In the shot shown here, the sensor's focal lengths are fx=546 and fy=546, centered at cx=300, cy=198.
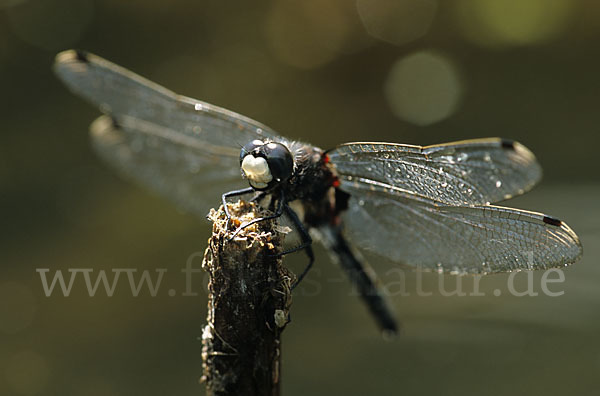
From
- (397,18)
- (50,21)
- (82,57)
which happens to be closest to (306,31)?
(397,18)

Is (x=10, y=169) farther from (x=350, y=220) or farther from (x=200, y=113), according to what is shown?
(x=350, y=220)

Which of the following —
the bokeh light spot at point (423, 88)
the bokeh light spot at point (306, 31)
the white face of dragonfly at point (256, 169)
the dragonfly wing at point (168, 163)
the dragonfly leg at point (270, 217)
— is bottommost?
the dragonfly leg at point (270, 217)

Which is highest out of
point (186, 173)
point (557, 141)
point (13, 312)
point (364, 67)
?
point (364, 67)

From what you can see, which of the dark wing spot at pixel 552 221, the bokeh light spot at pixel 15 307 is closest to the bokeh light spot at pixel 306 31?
A: the bokeh light spot at pixel 15 307

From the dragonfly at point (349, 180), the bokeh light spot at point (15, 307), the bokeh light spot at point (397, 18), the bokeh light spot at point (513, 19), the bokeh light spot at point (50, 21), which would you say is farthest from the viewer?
the bokeh light spot at point (397, 18)

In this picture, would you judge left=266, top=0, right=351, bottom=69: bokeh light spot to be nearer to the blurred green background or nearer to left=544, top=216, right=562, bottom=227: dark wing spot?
the blurred green background

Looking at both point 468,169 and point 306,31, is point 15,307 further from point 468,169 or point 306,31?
point 306,31

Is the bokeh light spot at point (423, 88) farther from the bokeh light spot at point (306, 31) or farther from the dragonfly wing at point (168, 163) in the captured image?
the dragonfly wing at point (168, 163)

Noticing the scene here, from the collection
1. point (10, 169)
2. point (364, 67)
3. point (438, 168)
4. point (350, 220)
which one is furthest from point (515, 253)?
point (10, 169)
